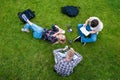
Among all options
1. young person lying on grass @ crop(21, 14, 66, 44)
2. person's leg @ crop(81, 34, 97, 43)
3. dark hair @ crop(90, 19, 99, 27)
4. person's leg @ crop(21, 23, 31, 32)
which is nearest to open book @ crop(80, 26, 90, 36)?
person's leg @ crop(81, 34, 97, 43)

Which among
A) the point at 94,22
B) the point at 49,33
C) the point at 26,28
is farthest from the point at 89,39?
the point at 26,28

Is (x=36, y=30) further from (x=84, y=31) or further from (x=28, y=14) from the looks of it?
(x=84, y=31)

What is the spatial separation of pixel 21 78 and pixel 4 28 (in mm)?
2340

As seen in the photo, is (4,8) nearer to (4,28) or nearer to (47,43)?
(4,28)

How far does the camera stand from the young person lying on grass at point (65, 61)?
902cm

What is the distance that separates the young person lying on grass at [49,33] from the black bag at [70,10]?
123cm

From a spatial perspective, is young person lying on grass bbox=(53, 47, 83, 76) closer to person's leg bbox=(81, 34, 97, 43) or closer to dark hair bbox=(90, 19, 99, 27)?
person's leg bbox=(81, 34, 97, 43)

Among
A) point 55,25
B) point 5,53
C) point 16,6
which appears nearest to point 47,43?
point 55,25

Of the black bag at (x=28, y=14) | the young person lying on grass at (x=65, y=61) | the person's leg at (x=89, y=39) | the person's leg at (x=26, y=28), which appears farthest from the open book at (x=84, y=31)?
the black bag at (x=28, y=14)

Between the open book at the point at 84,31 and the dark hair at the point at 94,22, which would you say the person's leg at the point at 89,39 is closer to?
the open book at the point at 84,31

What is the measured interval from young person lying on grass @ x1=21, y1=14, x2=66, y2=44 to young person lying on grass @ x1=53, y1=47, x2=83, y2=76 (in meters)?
0.81

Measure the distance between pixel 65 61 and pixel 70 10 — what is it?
3108mm

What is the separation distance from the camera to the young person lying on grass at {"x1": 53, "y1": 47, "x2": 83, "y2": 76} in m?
9.02

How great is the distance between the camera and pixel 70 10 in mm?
Answer: 11531
